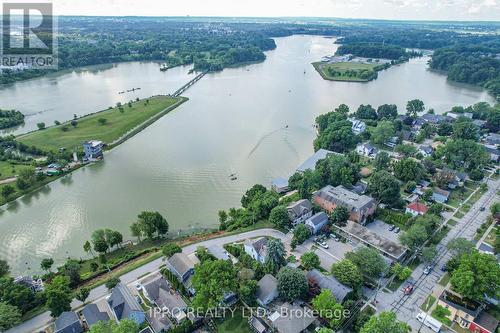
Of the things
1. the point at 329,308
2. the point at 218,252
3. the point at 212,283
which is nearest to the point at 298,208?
the point at 218,252

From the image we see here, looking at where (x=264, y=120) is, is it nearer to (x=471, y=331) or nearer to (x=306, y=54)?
(x=471, y=331)

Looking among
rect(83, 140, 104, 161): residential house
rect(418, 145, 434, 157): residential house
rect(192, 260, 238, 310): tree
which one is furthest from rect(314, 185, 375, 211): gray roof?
rect(83, 140, 104, 161): residential house

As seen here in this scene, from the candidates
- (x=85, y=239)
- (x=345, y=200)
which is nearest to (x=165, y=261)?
(x=85, y=239)

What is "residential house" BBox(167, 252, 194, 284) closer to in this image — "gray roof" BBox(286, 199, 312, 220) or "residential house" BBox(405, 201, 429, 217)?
"gray roof" BBox(286, 199, 312, 220)

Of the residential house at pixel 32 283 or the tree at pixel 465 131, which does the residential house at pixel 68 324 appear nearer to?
the residential house at pixel 32 283

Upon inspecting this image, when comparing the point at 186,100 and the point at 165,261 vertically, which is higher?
the point at 186,100

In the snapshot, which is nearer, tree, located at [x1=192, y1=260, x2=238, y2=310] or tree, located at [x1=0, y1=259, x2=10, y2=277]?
tree, located at [x1=192, y1=260, x2=238, y2=310]
